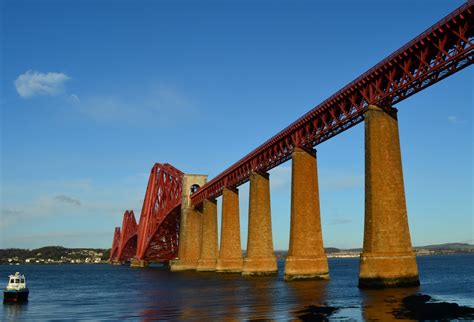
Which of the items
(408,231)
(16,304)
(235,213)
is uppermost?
A: (235,213)

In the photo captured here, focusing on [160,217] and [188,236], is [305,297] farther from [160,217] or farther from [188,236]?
[160,217]

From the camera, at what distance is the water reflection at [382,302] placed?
22.9m

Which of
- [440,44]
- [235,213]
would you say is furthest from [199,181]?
[440,44]

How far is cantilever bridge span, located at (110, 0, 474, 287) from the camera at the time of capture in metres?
34.7

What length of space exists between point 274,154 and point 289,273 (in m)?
16.4

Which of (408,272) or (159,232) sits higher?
(159,232)

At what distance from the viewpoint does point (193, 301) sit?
35031 millimetres

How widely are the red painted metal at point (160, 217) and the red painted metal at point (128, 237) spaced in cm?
3491

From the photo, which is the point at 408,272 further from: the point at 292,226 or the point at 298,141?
the point at 298,141

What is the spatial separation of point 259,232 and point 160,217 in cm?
6385

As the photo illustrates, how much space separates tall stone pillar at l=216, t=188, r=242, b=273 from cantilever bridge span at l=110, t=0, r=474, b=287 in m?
0.15

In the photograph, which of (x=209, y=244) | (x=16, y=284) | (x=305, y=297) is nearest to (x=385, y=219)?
(x=305, y=297)

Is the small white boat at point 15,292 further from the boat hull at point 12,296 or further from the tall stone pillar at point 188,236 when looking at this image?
the tall stone pillar at point 188,236

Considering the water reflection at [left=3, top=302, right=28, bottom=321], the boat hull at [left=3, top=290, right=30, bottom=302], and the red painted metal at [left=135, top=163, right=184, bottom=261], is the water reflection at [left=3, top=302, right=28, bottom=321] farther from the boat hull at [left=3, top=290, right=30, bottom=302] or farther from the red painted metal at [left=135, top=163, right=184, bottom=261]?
the red painted metal at [left=135, top=163, right=184, bottom=261]
